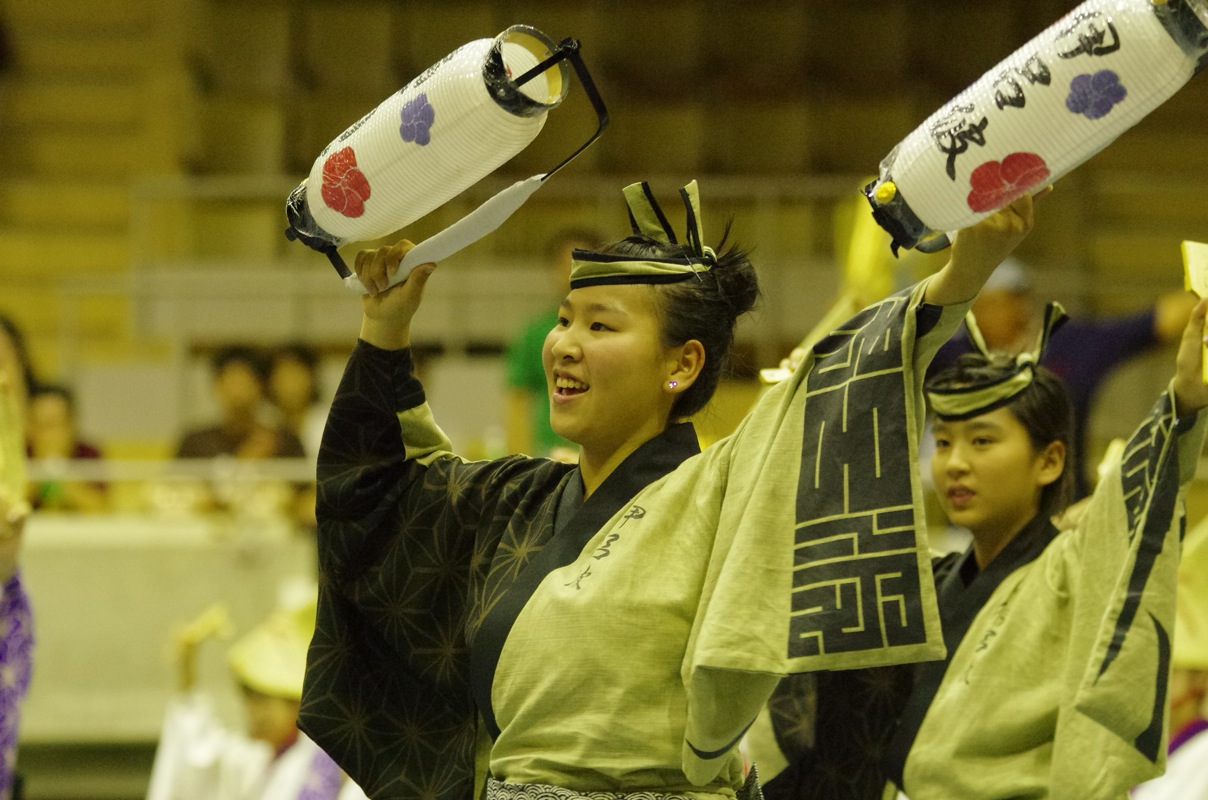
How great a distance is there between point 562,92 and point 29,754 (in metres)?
3.50

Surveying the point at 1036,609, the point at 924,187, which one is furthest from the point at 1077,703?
the point at 924,187

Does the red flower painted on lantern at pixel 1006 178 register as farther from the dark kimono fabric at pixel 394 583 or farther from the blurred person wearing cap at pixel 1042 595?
the dark kimono fabric at pixel 394 583

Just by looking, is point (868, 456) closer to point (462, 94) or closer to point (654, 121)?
point (462, 94)

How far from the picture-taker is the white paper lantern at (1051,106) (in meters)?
1.49

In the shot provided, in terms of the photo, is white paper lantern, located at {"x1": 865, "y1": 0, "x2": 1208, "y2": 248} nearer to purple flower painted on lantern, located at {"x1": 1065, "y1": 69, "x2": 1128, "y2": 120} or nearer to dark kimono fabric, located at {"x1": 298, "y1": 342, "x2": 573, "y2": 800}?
purple flower painted on lantern, located at {"x1": 1065, "y1": 69, "x2": 1128, "y2": 120}

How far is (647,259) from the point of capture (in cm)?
191

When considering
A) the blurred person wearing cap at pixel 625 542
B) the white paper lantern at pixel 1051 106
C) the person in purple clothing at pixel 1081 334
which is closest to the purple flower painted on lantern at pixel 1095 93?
the white paper lantern at pixel 1051 106

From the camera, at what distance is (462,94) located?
1762mm

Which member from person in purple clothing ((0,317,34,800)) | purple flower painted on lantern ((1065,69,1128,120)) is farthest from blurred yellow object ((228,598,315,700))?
purple flower painted on lantern ((1065,69,1128,120))

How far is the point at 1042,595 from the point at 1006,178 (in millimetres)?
815

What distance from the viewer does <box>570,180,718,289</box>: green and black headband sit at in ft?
6.20

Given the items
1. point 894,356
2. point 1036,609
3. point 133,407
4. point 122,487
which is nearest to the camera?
point 894,356

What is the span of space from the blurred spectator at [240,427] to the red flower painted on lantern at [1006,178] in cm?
359

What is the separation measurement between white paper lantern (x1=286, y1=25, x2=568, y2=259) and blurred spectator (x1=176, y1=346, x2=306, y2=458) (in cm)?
311
